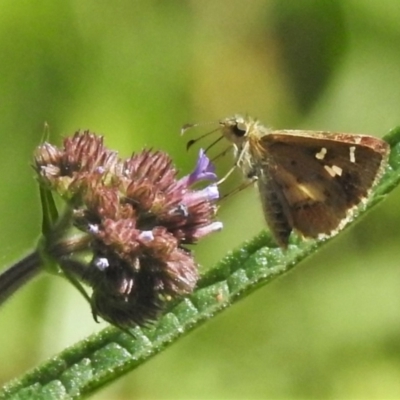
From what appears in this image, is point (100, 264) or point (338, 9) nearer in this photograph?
point (100, 264)

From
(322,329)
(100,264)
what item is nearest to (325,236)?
(100,264)

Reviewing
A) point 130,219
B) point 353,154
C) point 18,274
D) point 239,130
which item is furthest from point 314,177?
point 18,274

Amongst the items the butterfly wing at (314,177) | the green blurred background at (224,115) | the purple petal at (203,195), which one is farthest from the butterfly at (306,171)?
the green blurred background at (224,115)

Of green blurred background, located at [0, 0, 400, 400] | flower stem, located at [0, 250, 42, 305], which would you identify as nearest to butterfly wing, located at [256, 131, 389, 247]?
flower stem, located at [0, 250, 42, 305]

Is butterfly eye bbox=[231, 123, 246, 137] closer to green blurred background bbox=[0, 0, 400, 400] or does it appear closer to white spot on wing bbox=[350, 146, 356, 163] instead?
white spot on wing bbox=[350, 146, 356, 163]

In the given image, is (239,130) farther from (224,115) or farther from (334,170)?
(224,115)

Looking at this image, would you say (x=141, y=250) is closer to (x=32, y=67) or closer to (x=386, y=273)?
(x=32, y=67)

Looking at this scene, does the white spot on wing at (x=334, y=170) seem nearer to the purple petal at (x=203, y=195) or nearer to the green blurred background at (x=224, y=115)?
the purple petal at (x=203, y=195)
